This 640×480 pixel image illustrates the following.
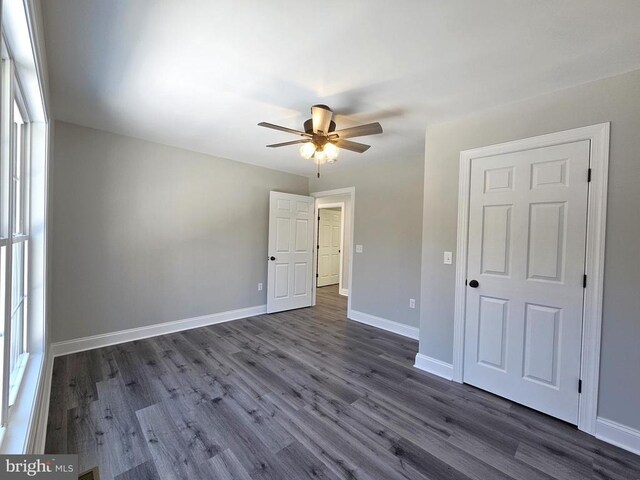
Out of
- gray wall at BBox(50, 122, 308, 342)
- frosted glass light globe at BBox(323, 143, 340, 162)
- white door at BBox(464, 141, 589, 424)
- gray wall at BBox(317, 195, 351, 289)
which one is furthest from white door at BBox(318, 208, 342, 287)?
white door at BBox(464, 141, 589, 424)

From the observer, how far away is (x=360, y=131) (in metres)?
2.13

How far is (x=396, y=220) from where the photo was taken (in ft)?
12.8

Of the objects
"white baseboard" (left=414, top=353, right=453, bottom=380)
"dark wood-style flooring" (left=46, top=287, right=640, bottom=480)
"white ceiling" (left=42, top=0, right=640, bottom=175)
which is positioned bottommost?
"dark wood-style flooring" (left=46, top=287, right=640, bottom=480)

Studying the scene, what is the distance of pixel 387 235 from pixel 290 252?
1660 millimetres

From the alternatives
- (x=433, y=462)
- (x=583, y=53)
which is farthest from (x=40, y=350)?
(x=583, y=53)

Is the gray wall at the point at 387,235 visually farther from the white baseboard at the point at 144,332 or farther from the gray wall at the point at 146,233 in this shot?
the white baseboard at the point at 144,332

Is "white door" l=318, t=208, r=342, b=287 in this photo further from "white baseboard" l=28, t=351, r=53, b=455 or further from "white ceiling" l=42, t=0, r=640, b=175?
"white baseboard" l=28, t=351, r=53, b=455

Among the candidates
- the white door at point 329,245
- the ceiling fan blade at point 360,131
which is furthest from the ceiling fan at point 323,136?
the white door at point 329,245

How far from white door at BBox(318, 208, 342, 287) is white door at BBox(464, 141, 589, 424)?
4.79m

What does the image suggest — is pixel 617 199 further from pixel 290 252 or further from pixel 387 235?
pixel 290 252

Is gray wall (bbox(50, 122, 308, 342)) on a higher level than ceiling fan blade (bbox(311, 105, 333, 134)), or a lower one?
lower

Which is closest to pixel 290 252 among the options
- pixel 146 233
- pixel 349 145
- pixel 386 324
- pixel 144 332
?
pixel 386 324

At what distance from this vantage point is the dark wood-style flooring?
1601mm

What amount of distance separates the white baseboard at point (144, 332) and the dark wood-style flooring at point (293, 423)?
12 centimetres
